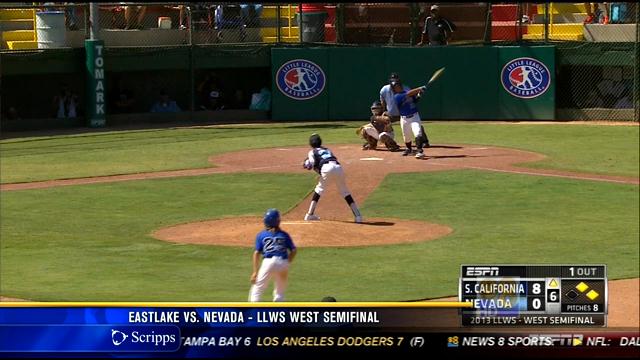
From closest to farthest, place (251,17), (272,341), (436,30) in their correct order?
(272,341) < (436,30) < (251,17)

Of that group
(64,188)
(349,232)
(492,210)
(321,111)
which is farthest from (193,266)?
(321,111)

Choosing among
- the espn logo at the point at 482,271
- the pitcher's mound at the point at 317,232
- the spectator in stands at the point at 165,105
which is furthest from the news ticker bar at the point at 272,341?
the spectator in stands at the point at 165,105

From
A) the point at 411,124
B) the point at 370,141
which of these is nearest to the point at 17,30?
the point at 370,141

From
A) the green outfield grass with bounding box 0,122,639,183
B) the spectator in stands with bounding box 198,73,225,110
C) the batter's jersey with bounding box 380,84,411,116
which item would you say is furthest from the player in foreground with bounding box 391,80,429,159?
the spectator in stands with bounding box 198,73,225,110

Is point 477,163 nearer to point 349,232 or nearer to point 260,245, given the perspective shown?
point 349,232

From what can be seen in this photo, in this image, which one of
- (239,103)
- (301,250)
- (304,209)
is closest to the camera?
(301,250)

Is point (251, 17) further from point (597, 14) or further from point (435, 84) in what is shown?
point (597, 14)

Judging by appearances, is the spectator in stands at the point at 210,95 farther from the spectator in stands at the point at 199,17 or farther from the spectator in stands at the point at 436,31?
the spectator in stands at the point at 436,31
